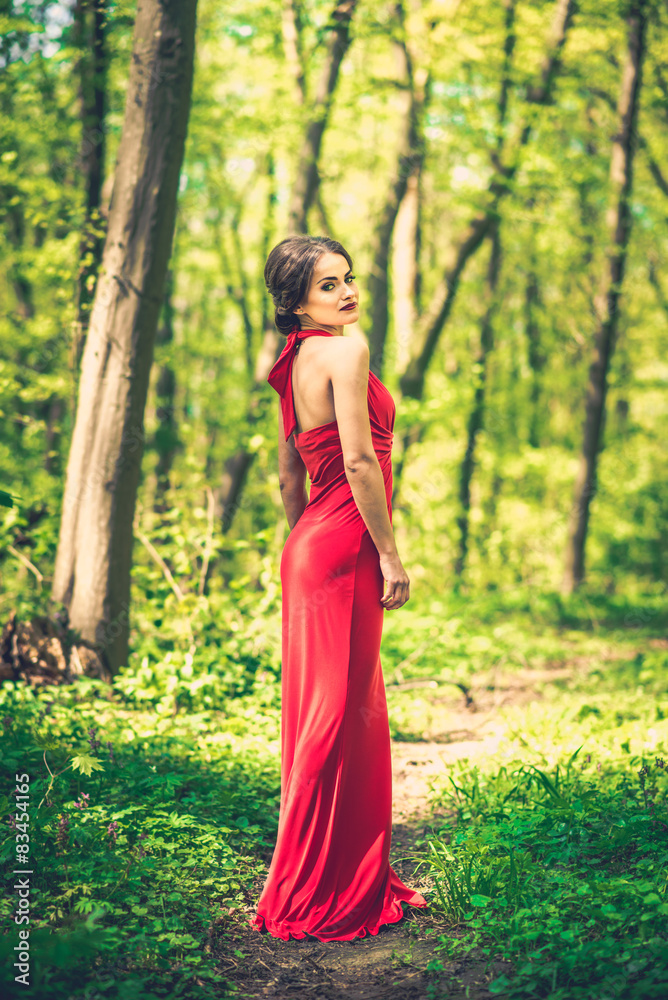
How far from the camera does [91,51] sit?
293 inches

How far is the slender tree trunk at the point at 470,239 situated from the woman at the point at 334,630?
6.96 m

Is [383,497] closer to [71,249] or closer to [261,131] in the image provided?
[71,249]

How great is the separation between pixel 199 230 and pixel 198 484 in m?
14.0

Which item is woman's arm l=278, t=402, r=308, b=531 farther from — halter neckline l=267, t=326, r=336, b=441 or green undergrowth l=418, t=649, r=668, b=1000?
green undergrowth l=418, t=649, r=668, b=1000

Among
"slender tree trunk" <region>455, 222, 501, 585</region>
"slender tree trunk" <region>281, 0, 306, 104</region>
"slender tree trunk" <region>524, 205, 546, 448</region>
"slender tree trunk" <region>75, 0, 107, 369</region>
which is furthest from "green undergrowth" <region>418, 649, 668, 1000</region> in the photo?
"slender tree trunk" <region>524, 205, 546, 448</region>

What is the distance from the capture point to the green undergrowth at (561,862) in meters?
2.30

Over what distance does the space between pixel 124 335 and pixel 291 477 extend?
2.36 metres

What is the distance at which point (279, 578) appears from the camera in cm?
566

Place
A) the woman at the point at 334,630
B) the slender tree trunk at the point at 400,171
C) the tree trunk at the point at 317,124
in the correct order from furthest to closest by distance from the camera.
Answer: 1. the slender tree trunk at the point at 400,171
2. the tree trunk at the point at 317,124
3. the woman at the point at 334,630

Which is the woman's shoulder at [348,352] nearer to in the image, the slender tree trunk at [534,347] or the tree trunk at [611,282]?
the tree trunk at [611,282]

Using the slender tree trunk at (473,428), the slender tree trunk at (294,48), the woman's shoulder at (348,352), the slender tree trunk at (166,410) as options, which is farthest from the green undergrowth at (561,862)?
the slender tree trunk at (294,48)

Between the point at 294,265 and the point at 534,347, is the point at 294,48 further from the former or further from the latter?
the point at 534,347

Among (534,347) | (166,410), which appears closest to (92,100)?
(166,410)

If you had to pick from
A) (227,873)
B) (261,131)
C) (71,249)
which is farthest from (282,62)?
(227,873)
